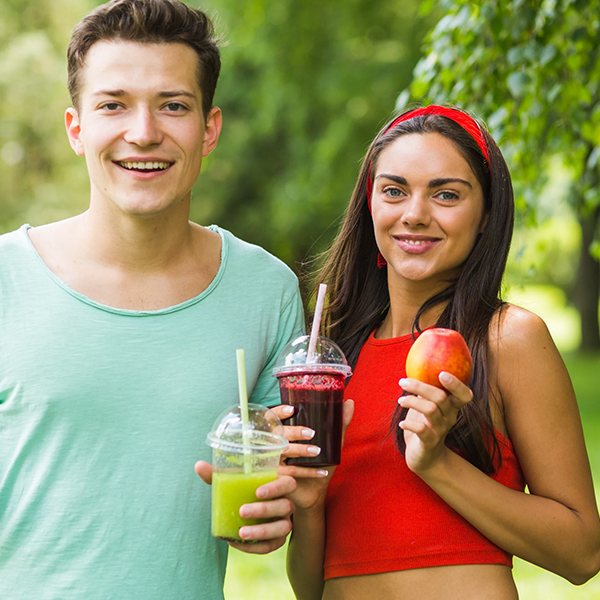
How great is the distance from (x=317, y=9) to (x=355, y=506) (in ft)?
33.6

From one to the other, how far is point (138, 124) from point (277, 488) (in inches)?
46.0

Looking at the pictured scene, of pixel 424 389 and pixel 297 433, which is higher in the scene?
pixel 424 389

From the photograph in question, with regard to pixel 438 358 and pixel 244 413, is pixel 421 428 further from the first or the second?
pixel 244 413

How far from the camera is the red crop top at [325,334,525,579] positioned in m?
2.48

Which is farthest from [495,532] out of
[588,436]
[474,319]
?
[588,436]

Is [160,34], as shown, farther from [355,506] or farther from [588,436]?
[588,436]

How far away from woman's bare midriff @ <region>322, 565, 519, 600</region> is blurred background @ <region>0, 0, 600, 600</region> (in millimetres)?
1492

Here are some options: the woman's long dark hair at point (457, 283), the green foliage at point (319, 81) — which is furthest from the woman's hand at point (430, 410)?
the green foliage at point (319, 81)

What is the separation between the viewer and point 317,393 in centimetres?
244

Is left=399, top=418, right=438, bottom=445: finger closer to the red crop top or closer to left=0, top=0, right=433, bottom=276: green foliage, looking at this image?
the red crop top

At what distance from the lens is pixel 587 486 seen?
2.50 meters

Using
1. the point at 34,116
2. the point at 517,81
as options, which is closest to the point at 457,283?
the point at 517,81

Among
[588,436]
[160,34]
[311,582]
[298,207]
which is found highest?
[160,34]

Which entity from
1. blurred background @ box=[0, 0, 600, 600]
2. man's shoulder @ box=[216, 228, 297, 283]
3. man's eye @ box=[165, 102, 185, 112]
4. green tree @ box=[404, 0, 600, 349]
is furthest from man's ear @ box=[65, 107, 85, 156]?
green tree @ box=[404, 0, 600, 349]
